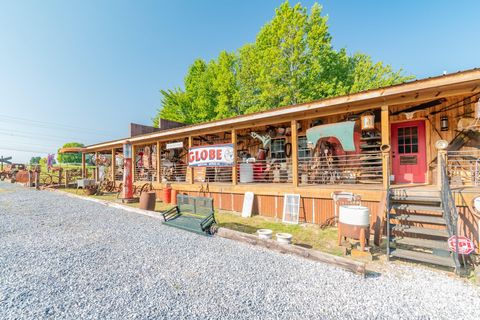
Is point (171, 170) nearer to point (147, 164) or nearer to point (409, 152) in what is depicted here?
point (147, 164)

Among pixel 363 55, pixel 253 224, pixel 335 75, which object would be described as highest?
pixel 363 55

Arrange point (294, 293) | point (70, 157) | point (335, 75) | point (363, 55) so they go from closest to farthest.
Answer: point (294, 293) → point (335, 75) → point (363, 55) → point (70, 157)

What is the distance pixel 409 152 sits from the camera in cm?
725

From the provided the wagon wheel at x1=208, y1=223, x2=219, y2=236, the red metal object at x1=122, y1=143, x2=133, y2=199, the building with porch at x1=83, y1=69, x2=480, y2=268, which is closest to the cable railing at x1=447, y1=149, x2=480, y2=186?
the building with porch at x1=83, y1=69, x2=480, y2=268

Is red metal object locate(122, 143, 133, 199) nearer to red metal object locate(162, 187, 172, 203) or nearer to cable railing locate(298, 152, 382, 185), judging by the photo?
red metal object locate(162, 187, 172, 203)

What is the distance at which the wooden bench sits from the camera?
5242 millimetres

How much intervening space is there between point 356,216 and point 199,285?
2890 mm

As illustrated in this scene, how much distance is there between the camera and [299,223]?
20.4 feet

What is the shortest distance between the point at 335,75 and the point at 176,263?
1905 cm

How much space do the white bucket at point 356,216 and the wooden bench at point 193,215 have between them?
9.42 ft

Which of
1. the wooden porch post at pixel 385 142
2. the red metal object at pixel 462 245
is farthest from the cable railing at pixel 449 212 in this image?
the wooden porch post at pixel 385 142

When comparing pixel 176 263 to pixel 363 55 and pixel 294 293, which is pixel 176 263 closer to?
pixel 294 293

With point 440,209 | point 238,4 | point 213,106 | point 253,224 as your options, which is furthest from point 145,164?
point 238,4

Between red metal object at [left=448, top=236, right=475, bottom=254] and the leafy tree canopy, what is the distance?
14.6 metres
